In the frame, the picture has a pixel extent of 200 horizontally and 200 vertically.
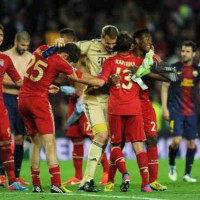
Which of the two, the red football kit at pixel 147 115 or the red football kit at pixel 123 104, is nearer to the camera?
the red football kit at pixel 123 104

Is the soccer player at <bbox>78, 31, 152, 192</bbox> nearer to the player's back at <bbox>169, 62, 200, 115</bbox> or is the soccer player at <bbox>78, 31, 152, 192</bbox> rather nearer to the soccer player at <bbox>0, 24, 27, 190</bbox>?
the soccer player at <bbox>0, 24, 27, 190</bbox>

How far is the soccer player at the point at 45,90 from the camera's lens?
12.5m

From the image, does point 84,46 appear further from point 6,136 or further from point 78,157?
point 78,157

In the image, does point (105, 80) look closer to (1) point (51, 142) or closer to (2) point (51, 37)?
(1) point (51, 142)

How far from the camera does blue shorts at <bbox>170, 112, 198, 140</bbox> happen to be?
617 inches

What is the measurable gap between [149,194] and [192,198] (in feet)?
2.20

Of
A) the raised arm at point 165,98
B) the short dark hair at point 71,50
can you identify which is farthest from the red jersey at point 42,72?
the raised arm at point 165,98

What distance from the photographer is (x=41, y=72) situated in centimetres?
1250

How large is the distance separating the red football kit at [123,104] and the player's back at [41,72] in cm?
67

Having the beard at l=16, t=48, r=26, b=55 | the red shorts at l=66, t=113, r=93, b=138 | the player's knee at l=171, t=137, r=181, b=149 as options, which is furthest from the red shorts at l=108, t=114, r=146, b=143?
the player's knee at l=171, t=137, r=181, b=149

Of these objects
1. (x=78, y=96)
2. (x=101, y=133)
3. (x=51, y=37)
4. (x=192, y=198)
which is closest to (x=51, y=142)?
(x=101, y=133)

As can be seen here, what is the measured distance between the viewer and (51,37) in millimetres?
23047

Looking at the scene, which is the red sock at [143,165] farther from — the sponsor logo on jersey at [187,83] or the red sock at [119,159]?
the sponsor logo on jersey at [187,83]

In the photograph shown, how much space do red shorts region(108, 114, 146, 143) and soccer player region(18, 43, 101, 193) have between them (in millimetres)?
756
